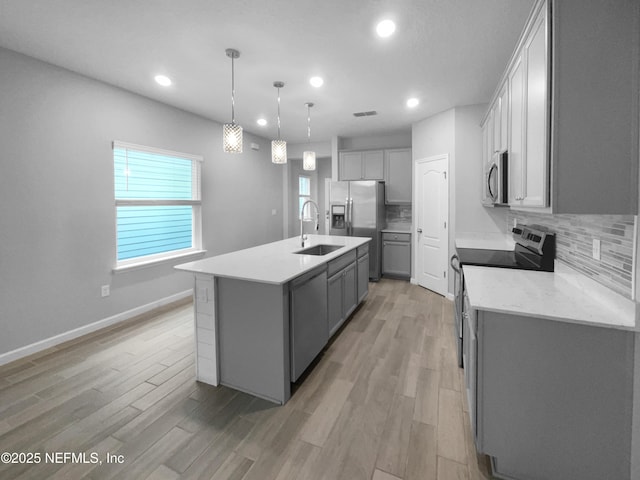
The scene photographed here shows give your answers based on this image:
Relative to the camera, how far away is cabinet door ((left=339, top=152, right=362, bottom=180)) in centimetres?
595

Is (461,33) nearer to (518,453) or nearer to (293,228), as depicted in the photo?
(518,453)

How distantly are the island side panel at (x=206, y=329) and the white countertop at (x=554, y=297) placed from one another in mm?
1730

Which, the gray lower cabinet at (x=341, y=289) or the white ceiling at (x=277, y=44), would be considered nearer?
the white ceiling at (x=277, y=44)

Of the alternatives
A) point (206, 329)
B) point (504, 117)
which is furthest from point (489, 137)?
point (206, 329)

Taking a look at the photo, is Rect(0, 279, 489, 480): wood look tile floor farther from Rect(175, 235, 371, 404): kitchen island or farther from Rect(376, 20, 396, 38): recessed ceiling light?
Rect(376, 20, 396, 38): recessed ceiling light

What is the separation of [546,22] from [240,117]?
13.5ft

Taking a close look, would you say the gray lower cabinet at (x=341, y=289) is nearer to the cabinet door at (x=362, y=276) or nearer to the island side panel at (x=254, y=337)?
the cabinet door at (x=362, y=276)

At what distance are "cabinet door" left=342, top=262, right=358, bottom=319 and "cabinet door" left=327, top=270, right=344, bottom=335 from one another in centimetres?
13

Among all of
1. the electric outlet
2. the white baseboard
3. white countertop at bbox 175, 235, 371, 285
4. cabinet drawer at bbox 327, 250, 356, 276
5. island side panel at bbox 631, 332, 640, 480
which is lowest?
the white baseboard

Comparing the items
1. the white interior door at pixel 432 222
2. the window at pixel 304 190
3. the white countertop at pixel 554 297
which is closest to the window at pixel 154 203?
the window at pixel 304 190

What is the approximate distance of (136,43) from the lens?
2.56m

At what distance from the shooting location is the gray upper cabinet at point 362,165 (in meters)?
5.79

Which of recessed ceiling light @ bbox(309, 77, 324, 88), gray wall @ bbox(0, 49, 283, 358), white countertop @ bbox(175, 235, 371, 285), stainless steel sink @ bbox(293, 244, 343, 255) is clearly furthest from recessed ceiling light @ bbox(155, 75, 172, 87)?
stainless steel sink @ bbox(293, 244, 343, 255)

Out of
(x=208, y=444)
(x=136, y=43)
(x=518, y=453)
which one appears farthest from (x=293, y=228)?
(x=518, y=453)
